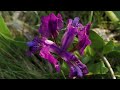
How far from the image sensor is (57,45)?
1.23m

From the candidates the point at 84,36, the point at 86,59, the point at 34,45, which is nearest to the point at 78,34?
the point at 84,36

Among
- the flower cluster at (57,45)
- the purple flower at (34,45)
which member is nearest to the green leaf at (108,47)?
the flower cluster at (57,45)

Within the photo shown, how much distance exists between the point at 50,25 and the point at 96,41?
10.5 inches

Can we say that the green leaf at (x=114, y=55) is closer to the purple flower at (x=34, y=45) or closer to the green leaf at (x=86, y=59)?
the green leaf at (x=86, y=59)

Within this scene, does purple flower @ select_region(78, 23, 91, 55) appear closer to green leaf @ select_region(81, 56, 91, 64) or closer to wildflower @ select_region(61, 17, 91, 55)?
wildflower @ select_region(61, 17, 91, 55)

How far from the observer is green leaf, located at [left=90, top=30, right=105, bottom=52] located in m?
1.40

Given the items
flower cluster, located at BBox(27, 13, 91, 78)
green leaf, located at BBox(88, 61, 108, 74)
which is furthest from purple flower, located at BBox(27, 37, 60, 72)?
green leaf, located at BBox(88, 61, 108, 74)

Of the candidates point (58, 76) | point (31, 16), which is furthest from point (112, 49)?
point (31, 16)

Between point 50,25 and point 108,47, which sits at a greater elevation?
point 50,25

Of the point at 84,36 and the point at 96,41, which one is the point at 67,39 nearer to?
the point at 84,36

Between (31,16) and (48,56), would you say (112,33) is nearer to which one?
(31,16)

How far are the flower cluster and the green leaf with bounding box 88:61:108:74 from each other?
167 millimetres
